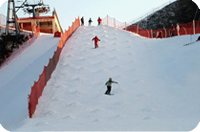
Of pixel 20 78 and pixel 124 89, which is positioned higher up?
pixel 124 89

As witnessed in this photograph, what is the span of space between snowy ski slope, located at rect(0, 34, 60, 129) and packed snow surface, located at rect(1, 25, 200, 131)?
20.5 inches

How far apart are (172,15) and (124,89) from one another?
138 ft

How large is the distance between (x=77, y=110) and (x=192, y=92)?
6075 mm

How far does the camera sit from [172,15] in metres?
60.3

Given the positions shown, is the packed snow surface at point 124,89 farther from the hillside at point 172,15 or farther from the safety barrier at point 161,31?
the hillside at point 172,15

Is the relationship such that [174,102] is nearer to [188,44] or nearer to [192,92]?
[192,92]

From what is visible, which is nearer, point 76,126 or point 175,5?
point 76,126

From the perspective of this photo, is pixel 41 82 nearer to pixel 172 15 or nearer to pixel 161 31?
pixel 161 31

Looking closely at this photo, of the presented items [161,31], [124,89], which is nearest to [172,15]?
[161,31]

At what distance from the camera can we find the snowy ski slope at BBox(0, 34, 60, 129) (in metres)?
18.7

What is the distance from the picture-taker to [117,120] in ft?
53.0

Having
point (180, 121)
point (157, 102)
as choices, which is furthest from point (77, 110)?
point (180, 121)

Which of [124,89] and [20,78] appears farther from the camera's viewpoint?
[20,78]

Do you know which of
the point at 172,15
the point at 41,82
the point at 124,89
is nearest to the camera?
the point at 41,82
